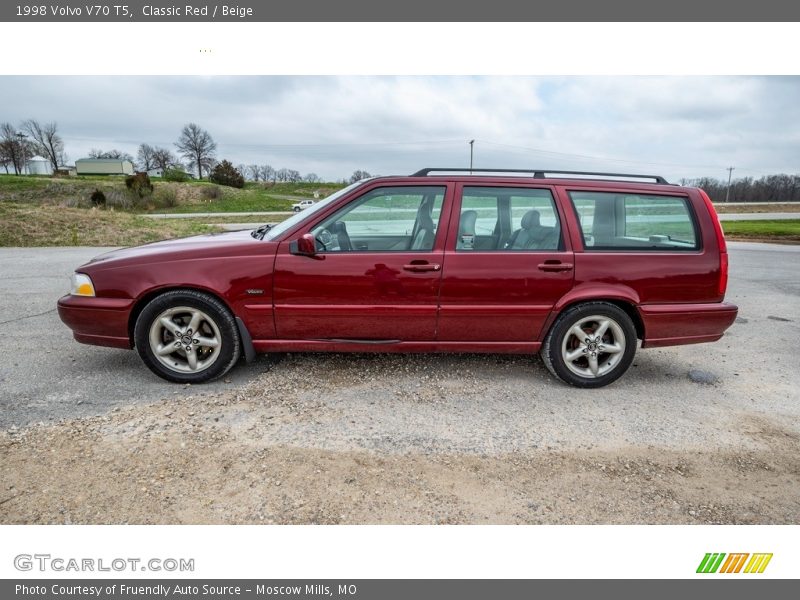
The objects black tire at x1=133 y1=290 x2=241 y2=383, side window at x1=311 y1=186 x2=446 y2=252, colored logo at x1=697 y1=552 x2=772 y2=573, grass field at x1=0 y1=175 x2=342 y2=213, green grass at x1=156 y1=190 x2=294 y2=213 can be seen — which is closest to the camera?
colored logo at x1=697 y1=552 x2=772 y2=573

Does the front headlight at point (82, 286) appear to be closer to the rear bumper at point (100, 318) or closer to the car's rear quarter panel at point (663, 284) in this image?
the rear bumper at point (100, 318)

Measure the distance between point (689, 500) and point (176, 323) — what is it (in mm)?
3558

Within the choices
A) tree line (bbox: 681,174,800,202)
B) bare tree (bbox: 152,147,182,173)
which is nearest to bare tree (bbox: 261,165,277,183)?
bare tree (bbox: 152,147,182,173)

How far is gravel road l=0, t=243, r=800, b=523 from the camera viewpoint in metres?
2.25

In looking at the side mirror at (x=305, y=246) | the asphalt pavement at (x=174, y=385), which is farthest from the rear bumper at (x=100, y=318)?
the side mirror at (x=305, y=246)

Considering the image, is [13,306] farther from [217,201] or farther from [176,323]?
[217,201]

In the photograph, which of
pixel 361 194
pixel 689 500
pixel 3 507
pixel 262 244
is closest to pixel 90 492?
pixel 3 507

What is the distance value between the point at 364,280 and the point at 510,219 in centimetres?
130

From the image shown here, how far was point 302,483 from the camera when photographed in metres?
2.40

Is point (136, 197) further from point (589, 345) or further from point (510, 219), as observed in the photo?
point (589, 345)

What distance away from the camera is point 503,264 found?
3520 mm

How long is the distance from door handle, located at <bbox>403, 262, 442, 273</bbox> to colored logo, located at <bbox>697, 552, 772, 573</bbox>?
7.52ft

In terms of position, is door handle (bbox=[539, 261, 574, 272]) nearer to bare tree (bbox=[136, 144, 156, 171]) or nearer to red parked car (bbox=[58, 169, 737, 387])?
red parked car (bbox=[58, 169, 737, 387])

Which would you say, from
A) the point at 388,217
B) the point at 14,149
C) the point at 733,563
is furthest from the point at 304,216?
the point at 14,149
